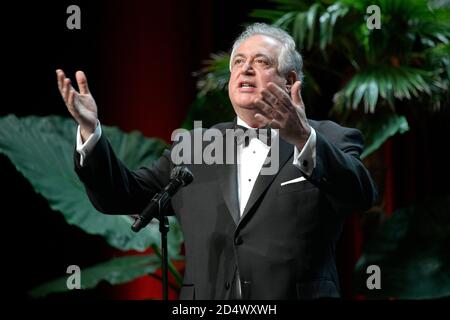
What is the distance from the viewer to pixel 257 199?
168 cm

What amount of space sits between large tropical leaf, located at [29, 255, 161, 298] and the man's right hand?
161 centimetres

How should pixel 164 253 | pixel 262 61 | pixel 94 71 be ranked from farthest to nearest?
1. pixel 94 71
2. pixel 262 61
3. pixel 164 253

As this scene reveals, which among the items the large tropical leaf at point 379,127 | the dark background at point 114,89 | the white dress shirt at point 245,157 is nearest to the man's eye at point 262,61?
the white dress shirt at point 245,157

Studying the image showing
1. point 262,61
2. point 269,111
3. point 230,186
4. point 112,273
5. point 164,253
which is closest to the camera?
point 269,111

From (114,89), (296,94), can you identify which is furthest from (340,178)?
(114,89)

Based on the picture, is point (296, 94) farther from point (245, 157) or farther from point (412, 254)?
point (412, 254)

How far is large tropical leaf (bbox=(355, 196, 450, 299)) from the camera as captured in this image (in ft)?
9.80

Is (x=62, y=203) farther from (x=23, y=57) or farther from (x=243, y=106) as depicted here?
(x=243, y=106)

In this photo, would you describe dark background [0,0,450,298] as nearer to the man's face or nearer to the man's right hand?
the man's face

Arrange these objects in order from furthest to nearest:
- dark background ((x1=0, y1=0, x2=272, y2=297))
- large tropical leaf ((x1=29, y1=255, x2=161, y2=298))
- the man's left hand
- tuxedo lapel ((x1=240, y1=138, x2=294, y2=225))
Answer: dark background ((x1=0, y1=0, x2=272, y2=297)) < large tropical leaf ((x1=29, y1=255, x2=161, y2=298)) < tuxedo lapel ((x1=240, y1=138, x2=294, y2=225)) < the man's left hand

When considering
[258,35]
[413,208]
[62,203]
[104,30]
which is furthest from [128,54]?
[258,35]

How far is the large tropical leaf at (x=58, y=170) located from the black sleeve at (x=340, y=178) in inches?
64.4

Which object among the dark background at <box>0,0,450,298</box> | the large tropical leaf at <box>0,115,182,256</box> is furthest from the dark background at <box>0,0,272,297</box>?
the large tropical leaf at <box>0,115,182,256</box>

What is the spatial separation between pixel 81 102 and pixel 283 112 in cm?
50
